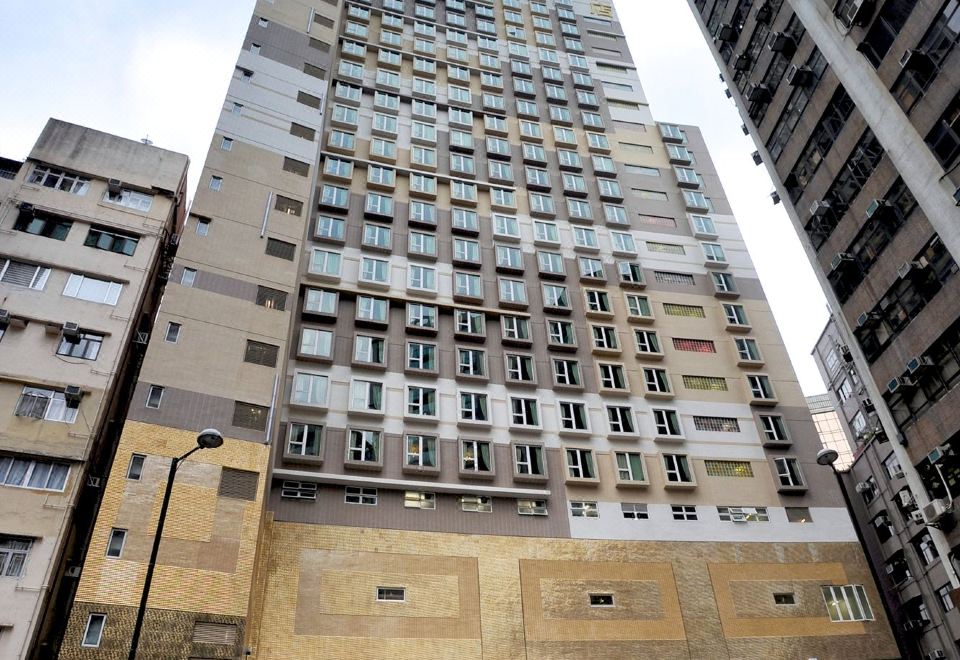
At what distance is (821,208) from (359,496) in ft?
89.3

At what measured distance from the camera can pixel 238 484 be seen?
28.3 m

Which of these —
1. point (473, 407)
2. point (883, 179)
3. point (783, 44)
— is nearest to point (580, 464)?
point (473, 407)

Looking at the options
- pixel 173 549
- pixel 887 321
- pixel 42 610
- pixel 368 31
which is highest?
pixel 368 31

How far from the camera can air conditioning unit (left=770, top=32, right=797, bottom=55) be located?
37.1 meters

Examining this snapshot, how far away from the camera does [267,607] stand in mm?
28203

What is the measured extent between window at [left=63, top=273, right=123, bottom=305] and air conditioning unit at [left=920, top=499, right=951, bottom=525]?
36.2 meters

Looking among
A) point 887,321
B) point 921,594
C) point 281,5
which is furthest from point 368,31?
point 921,594

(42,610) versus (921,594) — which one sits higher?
(921,594)

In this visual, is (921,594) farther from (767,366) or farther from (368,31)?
(368,31)

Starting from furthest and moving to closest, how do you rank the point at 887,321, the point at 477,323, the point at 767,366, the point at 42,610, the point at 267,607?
1. the point at 767,366
2. the point at 477,323
3. the point at 887,321
4. the point at 267,607
5. the point at 42,610

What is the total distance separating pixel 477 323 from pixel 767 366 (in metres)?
18.7

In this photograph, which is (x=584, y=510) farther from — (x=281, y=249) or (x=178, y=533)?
(x=281, y=249)

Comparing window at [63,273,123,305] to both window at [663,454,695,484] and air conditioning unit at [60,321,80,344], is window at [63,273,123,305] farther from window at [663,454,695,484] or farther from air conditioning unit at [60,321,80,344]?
window at [663,454,695,484]

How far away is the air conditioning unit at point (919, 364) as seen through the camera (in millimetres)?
28141
